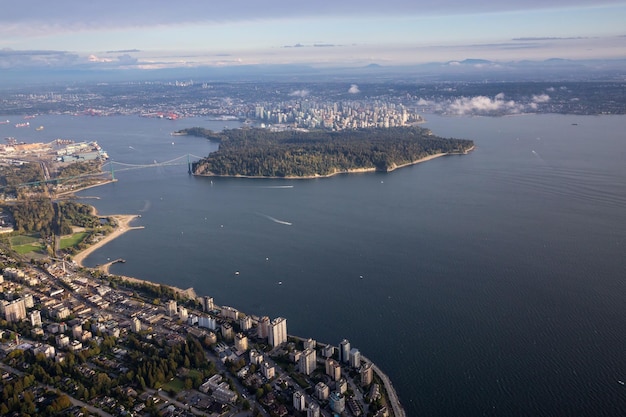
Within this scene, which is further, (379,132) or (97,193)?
(379,132)

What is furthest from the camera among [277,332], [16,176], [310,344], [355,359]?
[16,176]

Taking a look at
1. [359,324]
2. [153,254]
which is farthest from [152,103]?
[359,324]

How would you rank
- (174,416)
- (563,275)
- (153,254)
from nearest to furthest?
(174,416) → (563,275) → (153,254)

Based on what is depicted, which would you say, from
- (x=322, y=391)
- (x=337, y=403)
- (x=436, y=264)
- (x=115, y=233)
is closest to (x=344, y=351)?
(x=322, y=391)

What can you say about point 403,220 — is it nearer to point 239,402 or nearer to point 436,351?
point 436,351

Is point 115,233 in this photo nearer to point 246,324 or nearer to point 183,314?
point 183,314

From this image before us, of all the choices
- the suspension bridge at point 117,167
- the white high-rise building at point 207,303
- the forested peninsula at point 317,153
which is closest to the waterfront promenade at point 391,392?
the white high-rise building at point 207,303
